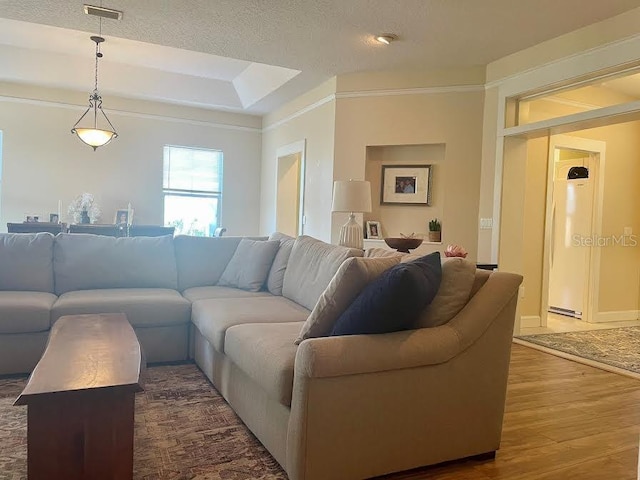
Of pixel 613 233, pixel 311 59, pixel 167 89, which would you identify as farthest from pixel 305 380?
pixel 167 89

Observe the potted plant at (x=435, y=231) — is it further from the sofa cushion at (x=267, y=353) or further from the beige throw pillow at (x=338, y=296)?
the beige throw pillow at (x=338, y=296)

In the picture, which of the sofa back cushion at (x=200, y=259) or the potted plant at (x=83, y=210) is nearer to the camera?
the sofa back cushion at (x=200, y=259)

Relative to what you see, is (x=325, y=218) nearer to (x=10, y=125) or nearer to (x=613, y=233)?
(x=613, y=233)

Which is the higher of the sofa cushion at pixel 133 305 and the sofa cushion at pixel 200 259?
the sofa cushion at pixel 200 259

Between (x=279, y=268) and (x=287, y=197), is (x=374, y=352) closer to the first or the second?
(x=279, y=268)

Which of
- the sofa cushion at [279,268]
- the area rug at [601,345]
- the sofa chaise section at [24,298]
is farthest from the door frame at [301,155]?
the sofa chaise section at [24,298]

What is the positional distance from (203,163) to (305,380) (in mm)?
6388

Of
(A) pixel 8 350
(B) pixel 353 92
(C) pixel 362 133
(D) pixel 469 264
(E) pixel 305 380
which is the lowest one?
(A) pixel 8 350

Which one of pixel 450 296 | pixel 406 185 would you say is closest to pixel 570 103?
pixel 406 185

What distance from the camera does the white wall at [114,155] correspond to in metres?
6.53

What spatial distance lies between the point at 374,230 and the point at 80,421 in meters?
4.30

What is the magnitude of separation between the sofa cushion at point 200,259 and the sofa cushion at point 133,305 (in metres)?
0.48

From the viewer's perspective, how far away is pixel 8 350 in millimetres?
3025

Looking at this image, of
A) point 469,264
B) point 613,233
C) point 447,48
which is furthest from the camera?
point 613,233
